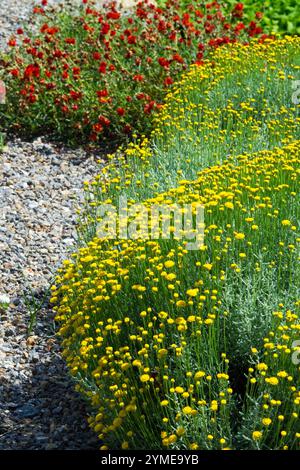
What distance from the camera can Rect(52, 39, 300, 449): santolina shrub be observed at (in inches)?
119

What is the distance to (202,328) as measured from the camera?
135 inches

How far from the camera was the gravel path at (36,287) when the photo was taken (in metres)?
3.93

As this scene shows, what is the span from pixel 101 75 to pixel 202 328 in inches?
176

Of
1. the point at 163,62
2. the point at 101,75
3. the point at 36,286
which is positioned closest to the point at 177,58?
the point at 163,62

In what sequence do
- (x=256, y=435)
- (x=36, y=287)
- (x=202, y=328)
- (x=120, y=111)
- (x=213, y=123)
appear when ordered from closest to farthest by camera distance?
1. (x=256, y=435)
2. (x=202, y=328)
3. (x=36, y=287)
4. (x=213, y=123)
5. (x=120, y=111)

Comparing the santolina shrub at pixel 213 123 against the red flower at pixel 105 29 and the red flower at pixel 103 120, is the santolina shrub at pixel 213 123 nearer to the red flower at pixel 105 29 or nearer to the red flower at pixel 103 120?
the red flower at pixel 103 120

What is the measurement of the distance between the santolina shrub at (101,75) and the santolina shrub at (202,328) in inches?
106

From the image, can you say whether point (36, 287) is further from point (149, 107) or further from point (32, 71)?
point (32, 71)

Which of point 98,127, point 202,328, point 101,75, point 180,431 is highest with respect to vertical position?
point 101,75

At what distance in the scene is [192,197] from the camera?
4152mm

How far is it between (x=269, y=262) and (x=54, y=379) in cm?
145

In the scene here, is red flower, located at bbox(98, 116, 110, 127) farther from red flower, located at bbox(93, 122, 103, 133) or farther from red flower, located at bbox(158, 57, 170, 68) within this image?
red flower, located at bbox(158, 57, 170, 68)

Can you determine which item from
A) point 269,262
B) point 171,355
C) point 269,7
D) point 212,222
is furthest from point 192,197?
point 269,7

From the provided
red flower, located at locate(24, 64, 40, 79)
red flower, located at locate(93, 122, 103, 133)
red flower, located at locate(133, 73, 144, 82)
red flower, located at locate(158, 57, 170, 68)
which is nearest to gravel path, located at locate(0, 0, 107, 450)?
red flower, located at locate(93, 122, 103, 133)
